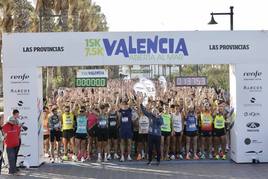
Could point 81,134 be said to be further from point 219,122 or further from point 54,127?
point 219,122

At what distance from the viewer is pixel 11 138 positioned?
15289mm

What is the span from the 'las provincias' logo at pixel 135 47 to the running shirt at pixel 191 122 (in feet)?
6.61

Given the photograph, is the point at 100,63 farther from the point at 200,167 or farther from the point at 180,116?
the point at 200,167

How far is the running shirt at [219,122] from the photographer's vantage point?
1770 centimetres

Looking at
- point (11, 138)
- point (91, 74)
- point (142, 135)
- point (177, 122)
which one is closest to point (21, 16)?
point (91, 74)

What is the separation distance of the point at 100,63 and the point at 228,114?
4.43m

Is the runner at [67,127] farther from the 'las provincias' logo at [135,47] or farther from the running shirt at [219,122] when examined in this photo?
the running shirt at [219,122]

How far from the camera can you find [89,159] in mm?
17891

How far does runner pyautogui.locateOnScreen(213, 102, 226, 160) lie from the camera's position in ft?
58.2

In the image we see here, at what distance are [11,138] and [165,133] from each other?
4.75m

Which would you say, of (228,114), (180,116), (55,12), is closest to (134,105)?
(180,116)

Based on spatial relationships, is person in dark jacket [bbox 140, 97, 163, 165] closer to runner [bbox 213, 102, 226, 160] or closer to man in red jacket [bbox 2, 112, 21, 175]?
runner [bbox 213, 102, 226, 160]

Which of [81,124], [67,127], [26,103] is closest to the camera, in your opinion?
[26,103]

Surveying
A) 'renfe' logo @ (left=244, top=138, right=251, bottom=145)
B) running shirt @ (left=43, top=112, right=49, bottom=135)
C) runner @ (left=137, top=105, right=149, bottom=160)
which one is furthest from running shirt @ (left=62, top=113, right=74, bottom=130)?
'renfe' logo @ (left=244, top=138, right=251, bottom=145)
